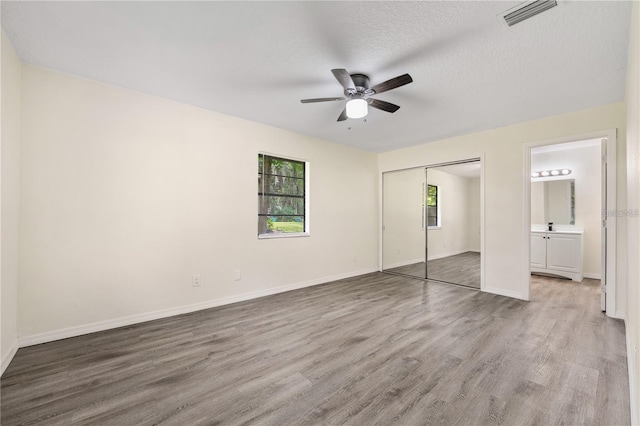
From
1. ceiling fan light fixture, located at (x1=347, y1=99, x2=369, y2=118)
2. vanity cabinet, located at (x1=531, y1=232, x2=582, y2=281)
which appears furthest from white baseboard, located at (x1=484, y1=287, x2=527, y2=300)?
ceiling fan light fixture, located at (x1=347, y1=99, x2=369, y2=118)

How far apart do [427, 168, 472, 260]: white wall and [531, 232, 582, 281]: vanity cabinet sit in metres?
1.34

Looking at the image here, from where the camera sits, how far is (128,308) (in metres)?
2.92

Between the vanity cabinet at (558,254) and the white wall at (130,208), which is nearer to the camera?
the white wall at (130,208)

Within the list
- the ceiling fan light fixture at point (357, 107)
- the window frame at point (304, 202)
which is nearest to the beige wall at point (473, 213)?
the window frame at point (304, 202)

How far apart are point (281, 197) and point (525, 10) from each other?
11.3 ft

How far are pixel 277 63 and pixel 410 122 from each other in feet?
7.39

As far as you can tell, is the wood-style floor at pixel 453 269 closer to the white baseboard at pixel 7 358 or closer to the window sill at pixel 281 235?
the window sill at pixel 281 235

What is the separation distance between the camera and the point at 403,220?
6.01 meters

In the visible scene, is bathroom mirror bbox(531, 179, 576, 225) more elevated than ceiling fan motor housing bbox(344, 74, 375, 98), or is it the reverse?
ceiling fan motor housing bbox(344, 74, 375, 98)

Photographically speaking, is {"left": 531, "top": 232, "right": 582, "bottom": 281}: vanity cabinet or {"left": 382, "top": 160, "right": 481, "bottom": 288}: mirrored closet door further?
{"left": 382, "top": 160, "right": 481, "bottom": 288}: mirrored closet door

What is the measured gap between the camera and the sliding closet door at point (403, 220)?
5789 mm

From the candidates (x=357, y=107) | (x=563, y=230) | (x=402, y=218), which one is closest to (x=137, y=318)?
(x=357, y=107)

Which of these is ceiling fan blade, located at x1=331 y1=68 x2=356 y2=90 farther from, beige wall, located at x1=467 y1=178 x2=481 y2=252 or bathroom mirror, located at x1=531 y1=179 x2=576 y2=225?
bathroom mirror, located at x1=531 y1=179 x2=576 y2=225

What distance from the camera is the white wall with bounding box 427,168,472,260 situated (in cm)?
624
